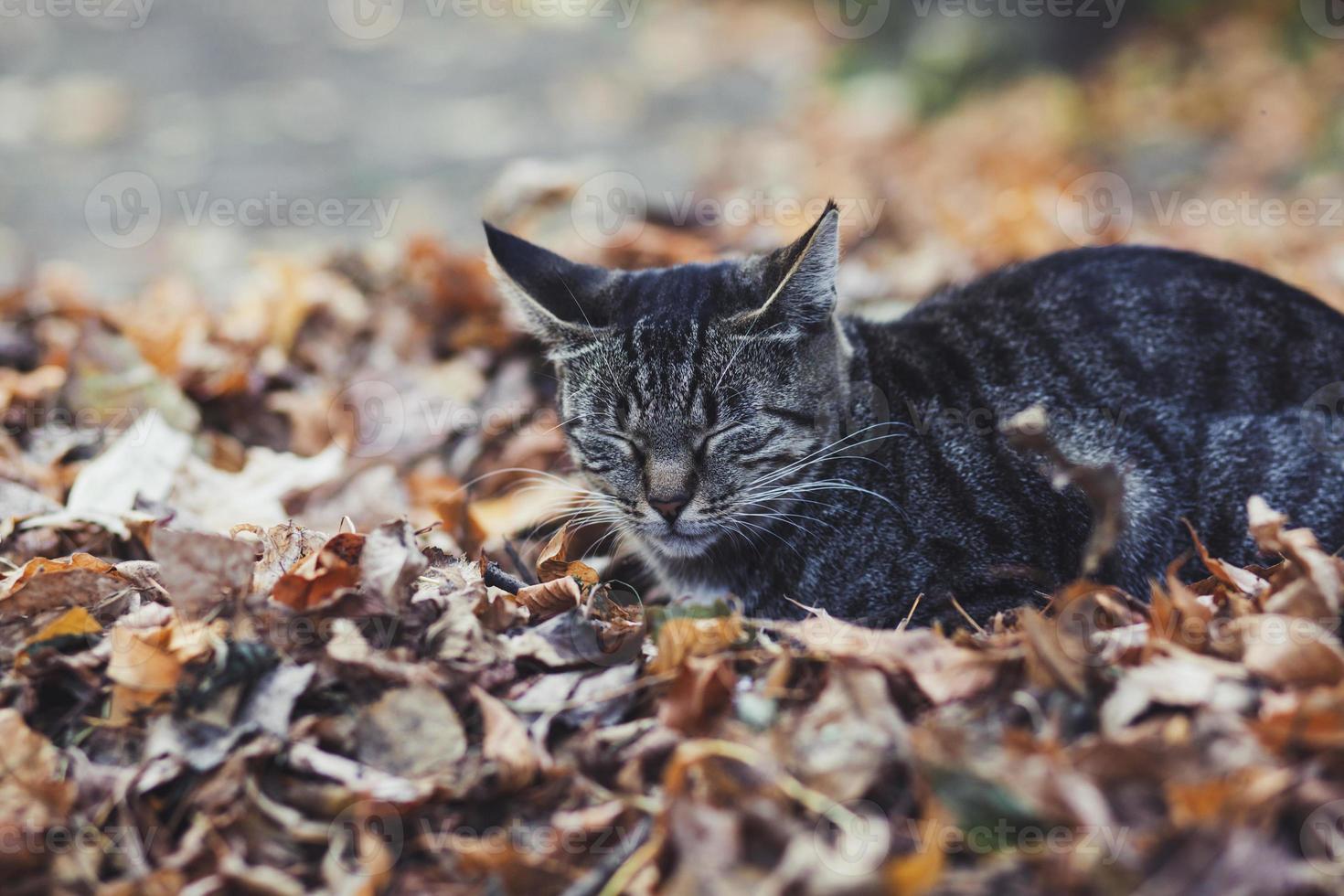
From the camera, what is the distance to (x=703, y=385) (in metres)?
3.41

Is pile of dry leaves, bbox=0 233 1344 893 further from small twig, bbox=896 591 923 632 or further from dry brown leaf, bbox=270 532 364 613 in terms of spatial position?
small twig, bbox=896 591 923 632

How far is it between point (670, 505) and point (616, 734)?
110cm

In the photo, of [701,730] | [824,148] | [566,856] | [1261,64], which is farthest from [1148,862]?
[1261,64]

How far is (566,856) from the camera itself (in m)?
2.12

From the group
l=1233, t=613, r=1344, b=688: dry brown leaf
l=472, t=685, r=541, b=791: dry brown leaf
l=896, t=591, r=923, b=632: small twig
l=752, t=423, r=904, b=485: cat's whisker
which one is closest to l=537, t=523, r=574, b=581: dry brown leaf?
l=752, t=423, r=904, b=485: cat's whisker

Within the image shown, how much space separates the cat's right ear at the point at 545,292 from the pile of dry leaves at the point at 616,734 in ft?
A: 2.76

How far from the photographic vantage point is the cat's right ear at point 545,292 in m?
3.60

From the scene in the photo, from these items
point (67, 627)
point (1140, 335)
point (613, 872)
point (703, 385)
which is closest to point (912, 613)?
point (703, 385)

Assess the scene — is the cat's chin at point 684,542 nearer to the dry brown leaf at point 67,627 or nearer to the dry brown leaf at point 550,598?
the dry brown leaf at point 550,598

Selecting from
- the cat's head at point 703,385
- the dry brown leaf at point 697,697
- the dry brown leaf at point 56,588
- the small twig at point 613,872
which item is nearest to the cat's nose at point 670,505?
the cat's head at point 703,385

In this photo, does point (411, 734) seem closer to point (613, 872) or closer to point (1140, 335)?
point (613, 872)

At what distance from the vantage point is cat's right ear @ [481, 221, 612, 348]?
360 centimetres

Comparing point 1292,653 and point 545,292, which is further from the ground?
point 545,292

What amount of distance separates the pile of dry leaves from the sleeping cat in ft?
1.52
